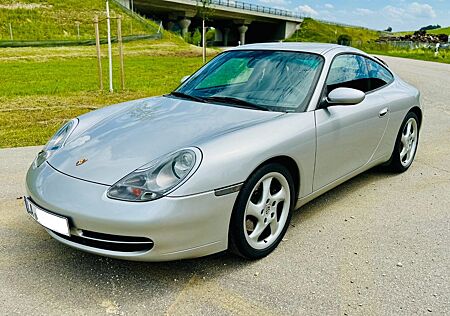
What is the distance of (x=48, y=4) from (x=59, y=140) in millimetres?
41590

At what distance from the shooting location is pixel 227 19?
6438 centimetres

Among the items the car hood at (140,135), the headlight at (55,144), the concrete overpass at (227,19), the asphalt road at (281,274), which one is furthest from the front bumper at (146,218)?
the concrete overpass at (227,19)

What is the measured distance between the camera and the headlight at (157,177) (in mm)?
2322

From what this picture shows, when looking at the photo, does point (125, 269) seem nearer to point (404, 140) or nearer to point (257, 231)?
point (257, 231)

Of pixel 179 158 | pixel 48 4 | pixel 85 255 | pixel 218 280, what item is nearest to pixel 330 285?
pixel 218 280

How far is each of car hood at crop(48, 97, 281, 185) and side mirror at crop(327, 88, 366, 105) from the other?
19.9 inches

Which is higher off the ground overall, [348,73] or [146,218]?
[348,73]

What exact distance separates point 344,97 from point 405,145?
1.74m

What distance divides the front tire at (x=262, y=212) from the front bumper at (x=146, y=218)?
93 millimetres

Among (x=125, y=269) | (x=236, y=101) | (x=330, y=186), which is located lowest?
(x=125, y=269)

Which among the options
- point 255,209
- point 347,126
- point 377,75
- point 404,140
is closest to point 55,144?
point 255,209

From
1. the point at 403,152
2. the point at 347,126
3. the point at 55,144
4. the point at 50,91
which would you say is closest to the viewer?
the point at 55,144

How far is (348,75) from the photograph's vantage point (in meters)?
3.73

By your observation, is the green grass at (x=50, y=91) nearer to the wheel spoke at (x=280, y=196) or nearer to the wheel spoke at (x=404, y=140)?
the wheel spoke at (x=280, y=196)
